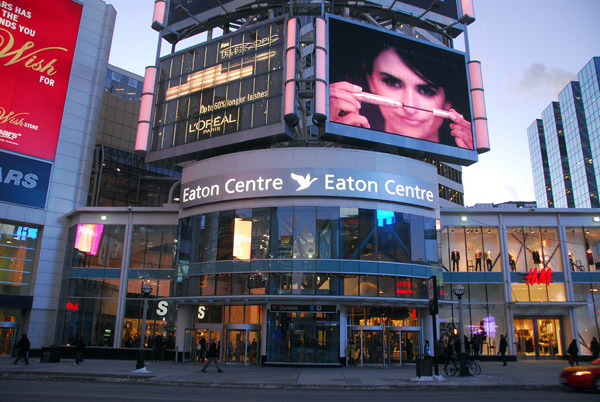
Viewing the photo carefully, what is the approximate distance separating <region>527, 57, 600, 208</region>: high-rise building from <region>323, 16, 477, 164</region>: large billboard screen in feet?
270

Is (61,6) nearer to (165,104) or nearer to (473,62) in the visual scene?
(165,104)

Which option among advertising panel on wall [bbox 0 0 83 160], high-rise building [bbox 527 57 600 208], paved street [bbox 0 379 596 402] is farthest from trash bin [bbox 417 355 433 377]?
high-rise building [bbox 527 57 600 208]

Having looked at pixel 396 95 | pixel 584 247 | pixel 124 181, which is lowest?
pixel 584 247

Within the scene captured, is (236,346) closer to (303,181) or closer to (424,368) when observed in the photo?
(303,181)

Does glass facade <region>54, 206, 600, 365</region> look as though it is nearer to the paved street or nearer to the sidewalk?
the sidewalk

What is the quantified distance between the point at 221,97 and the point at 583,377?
28419 mm

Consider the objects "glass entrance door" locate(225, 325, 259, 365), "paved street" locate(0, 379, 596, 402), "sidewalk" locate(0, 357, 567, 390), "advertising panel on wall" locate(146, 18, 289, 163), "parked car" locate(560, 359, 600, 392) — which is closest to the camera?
"paved street" locate(0, 379, 596, 402)

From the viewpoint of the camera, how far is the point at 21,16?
Result: 4006 cm

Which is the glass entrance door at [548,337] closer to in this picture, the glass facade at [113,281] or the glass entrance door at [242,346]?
the glass entrance door at [242,346]

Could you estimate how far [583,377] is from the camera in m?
17.1

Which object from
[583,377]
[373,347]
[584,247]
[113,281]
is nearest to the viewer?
[583,377]

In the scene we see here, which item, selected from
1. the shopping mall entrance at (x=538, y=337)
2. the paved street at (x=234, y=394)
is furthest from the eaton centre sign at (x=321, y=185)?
the paved street at (x=234, y=394)

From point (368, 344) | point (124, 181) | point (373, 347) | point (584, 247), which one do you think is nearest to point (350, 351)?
point (368, 344)

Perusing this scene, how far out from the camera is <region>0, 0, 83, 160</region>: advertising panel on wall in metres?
38.4
